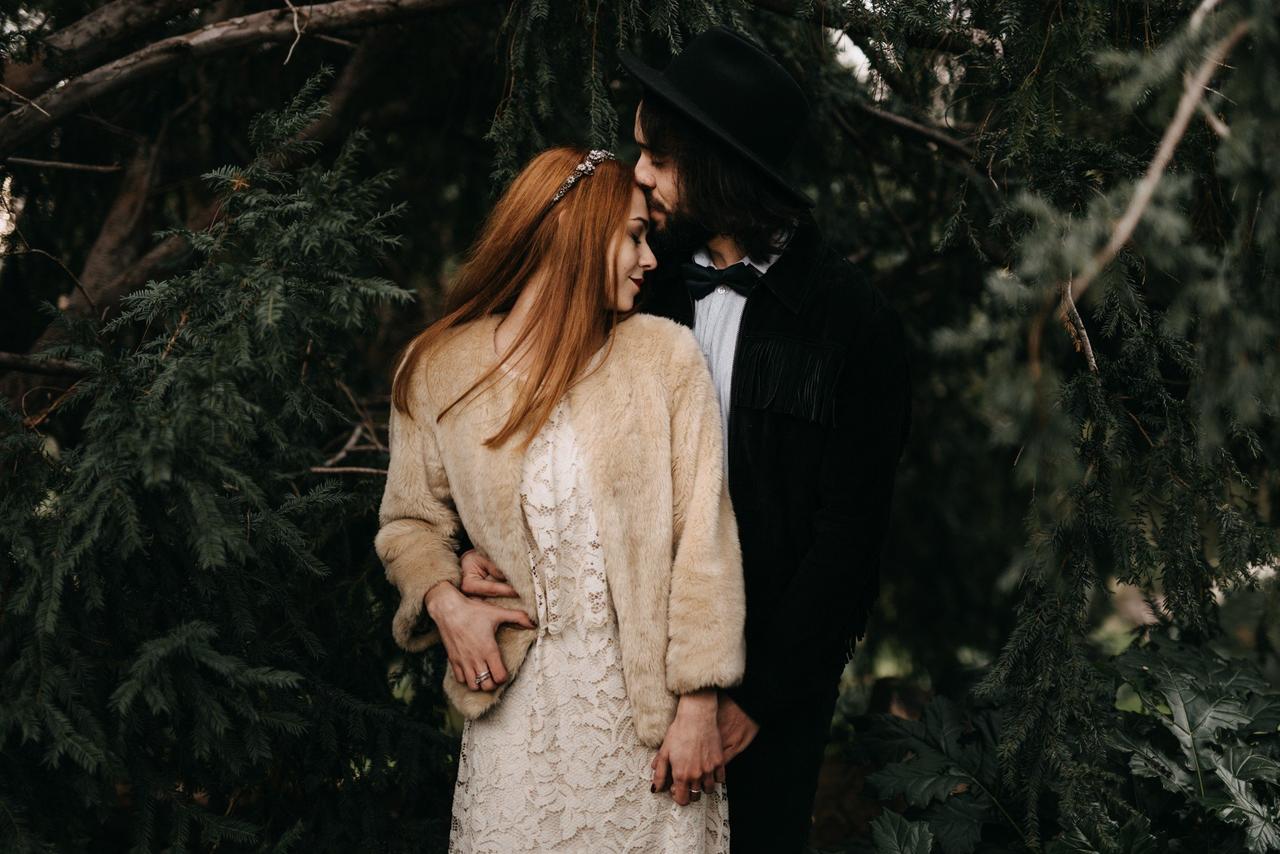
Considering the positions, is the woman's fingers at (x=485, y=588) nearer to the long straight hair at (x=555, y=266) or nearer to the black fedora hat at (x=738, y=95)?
the long straight hair at (x=555, y=266)

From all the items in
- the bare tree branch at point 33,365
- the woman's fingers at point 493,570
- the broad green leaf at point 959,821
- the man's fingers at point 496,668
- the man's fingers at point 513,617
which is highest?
the bare tree branch at point 33,365

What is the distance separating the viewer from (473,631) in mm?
1896

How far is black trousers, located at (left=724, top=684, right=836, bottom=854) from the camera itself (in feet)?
7.09

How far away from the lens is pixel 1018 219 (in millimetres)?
2383

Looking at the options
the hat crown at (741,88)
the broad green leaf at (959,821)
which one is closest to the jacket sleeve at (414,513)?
the hat crown at (741,88)

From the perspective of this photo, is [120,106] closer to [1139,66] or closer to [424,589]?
[424,589]

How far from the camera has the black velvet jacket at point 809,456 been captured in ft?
6.60

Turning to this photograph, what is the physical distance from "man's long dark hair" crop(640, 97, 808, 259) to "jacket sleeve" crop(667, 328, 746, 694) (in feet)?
0.97

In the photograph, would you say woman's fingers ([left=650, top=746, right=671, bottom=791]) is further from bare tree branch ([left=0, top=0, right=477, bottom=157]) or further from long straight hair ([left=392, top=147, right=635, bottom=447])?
bare tree branch ([left=0, top=0, right=477, bottom=157])

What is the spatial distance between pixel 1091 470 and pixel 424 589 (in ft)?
4.94

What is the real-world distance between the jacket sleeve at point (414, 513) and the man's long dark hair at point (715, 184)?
0.70 m

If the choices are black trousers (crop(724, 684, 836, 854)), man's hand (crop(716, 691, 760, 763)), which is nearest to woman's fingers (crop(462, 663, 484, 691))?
man's hand (crop(716, 691, 760, 763))

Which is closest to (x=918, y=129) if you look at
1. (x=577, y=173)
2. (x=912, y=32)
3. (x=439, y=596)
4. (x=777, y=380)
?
(x=912, y=32)

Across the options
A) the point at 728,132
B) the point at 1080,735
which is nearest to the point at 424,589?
the point at 728,132
